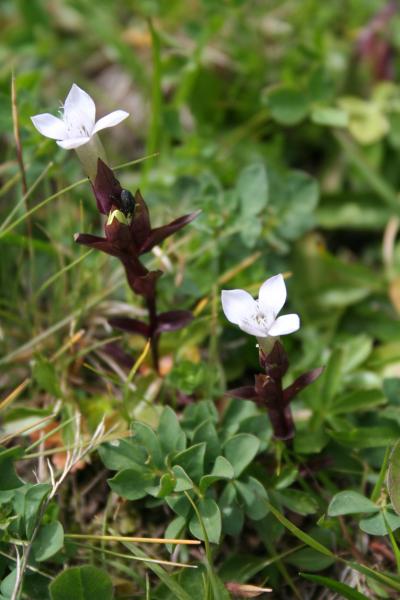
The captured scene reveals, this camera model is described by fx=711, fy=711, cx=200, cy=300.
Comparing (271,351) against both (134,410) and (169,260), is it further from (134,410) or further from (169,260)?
(169,260)

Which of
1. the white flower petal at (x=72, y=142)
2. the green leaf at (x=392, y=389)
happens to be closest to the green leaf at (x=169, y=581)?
the green leaf at (x=392, y=389)

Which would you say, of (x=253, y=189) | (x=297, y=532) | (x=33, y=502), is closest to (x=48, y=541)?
(x=33, y=502)

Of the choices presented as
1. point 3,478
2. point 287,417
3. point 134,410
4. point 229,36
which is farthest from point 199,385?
point 229,36

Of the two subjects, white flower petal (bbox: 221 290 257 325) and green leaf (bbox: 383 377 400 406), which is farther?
green leaf (bbox: 383 377 400 406)

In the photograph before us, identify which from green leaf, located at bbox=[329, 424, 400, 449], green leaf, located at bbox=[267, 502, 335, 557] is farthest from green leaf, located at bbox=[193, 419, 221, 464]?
green leaf, located at bbox=[329, 424, 400, 449]

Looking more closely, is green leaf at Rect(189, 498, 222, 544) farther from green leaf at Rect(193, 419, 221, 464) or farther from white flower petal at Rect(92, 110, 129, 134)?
white flower petal at Rect(92, 110, 129, 134)
